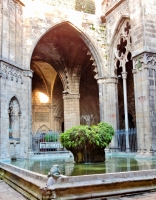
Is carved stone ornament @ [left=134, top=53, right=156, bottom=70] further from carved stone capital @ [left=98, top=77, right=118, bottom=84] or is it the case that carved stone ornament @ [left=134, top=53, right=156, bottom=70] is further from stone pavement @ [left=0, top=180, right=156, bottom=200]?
stone pavement @ [left=0, top=180, right=156, bottom=200]

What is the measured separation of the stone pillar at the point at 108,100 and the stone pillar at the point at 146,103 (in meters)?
2.84

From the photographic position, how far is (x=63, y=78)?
19125mm

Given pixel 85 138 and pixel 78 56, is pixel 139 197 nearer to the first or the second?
pixel 85 138

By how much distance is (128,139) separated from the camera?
1357cm

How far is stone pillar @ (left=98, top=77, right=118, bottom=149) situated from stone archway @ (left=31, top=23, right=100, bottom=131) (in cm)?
104

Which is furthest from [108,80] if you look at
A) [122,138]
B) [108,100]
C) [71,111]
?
[71,111]

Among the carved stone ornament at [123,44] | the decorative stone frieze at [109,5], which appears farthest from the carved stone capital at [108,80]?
the decorative stone frieze at [109,5]

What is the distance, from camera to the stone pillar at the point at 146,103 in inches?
449

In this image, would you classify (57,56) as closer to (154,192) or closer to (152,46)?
(152,46)

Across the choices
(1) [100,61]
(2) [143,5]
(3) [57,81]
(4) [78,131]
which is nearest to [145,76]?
(2) [143,5]

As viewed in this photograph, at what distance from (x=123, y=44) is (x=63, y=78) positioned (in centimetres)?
526

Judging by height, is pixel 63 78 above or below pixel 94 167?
above

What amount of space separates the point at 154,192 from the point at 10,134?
9074 millimetres

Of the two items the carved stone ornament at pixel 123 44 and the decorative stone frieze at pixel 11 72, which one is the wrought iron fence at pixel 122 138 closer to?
the carved stone ornament at pixel 123 44
